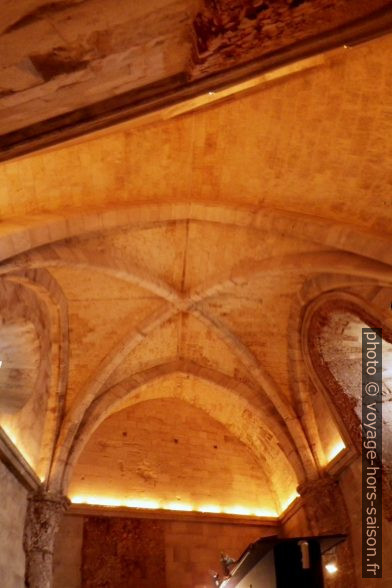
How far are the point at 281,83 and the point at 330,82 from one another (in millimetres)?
503

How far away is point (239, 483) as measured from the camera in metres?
10.3

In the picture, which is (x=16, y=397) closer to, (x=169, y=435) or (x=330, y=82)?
(x=169, y=435)

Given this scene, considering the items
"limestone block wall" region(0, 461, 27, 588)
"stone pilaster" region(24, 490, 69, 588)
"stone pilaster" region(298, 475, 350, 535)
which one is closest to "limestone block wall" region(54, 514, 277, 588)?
"stone pilaster" region(24, 490, 69, 588)

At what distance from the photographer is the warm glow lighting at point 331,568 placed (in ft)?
24.8

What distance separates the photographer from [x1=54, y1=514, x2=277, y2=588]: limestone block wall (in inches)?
322

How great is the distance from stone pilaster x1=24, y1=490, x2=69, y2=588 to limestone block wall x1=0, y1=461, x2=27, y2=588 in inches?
4.2

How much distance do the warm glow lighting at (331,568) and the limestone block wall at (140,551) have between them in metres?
2.06

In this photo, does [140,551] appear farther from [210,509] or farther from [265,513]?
[265,513]

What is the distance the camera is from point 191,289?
834 centimetres

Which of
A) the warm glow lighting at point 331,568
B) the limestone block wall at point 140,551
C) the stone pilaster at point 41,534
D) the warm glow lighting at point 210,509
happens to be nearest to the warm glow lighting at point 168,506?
the warm glow lighting at point 210,509

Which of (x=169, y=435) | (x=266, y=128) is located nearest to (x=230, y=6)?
(x=266, y=128)

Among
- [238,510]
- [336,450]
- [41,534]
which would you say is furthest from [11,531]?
[336,450]

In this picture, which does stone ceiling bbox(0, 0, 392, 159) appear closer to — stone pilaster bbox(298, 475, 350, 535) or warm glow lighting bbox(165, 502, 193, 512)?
stone pilaster bbox(298, 475, 350, 535)

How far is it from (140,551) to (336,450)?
3727 millimetres
